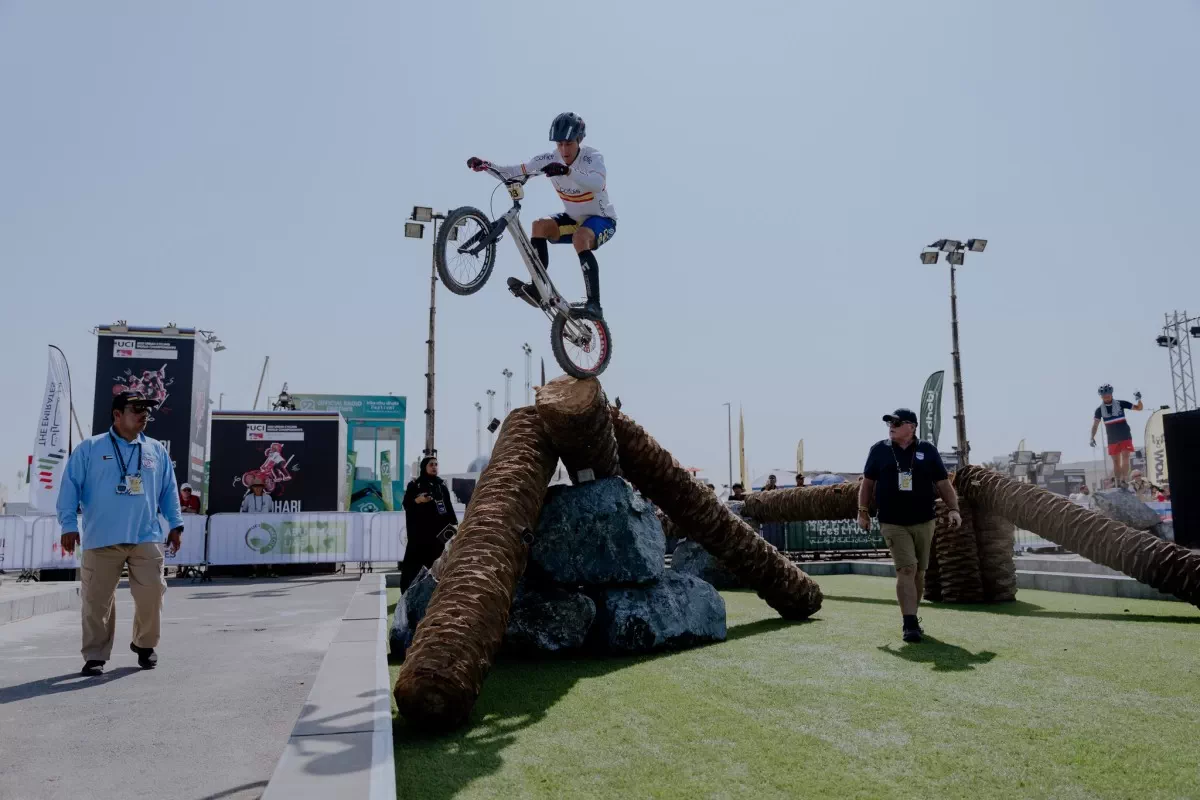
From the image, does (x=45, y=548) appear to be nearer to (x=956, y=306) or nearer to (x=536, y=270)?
(x=536, y=270)

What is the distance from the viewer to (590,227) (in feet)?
24.2

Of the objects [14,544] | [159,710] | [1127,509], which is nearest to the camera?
[159,710]

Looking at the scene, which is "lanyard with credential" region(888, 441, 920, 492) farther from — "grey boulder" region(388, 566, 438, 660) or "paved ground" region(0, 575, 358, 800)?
"paved ground" region(0, 575, 358, 800)

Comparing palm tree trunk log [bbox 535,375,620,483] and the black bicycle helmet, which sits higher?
the black bicycle helmet

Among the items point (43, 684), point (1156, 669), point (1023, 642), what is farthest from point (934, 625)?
point (43, 684)

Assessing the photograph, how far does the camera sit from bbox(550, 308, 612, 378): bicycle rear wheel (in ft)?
22.6

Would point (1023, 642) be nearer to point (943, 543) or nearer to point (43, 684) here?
point (943, 543)

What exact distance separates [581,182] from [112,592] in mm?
4742

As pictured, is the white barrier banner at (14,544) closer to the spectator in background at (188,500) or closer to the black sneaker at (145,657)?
the spectator in background at (188,500)

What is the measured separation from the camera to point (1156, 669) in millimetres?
4789

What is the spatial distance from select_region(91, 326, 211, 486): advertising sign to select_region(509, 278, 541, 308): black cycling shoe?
14.1 m

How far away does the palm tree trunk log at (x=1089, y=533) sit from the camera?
760 cm

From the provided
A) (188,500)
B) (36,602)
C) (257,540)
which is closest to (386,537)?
(257,540)

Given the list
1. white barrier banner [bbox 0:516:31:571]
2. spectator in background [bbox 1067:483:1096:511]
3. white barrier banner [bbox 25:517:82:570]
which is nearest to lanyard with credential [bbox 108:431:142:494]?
spectator in background [bbox 1067:483:1096:511]
